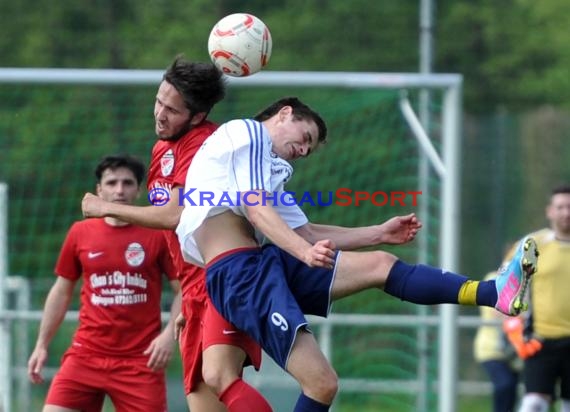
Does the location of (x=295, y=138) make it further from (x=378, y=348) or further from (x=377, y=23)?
(x=377, y=23)

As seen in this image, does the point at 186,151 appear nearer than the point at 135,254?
Yes

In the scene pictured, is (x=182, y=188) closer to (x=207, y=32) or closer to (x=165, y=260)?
(x=165, y=260)

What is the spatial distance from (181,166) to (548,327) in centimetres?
400

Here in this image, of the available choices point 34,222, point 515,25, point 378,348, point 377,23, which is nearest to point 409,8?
point 377,23

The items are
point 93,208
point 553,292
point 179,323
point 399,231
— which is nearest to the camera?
point 93,208

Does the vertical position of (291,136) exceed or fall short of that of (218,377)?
it exceeds it

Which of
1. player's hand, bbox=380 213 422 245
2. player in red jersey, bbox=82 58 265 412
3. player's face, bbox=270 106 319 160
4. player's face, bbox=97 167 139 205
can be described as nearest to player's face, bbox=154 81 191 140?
player in red jersey, bbox=82 58 265 412

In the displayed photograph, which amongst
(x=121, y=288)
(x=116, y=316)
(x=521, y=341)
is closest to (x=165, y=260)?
(x=121, y=288)

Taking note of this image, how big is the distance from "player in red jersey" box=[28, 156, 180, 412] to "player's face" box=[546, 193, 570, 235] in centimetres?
299

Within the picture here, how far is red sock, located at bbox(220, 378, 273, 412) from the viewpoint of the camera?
600 cm

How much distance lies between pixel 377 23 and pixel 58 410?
8.95m

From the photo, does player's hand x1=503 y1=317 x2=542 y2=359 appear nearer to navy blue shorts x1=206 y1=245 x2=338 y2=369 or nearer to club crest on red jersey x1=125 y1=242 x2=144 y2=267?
club crest on red jersey x1=125 y1=242 x2=144 y2=267

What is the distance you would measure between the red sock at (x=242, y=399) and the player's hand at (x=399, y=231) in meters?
0.90

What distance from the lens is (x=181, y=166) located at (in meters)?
6.37
